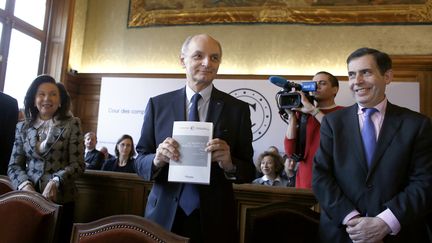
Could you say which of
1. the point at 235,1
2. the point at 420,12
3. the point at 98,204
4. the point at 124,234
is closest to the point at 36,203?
the point at 124,234

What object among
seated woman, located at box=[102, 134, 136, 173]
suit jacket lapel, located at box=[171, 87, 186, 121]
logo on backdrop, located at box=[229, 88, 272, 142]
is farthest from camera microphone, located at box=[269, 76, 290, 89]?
logo on backdrop, located at box=[229, 88, 272, 142]

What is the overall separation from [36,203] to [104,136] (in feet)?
17.7

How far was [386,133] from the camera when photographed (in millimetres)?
1700

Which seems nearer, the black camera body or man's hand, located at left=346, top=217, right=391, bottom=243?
man's hand, located at left=346, top=217, right=391, bottom=243

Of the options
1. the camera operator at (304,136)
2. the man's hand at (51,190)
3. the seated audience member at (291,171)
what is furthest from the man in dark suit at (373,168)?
the seated audience member at (291,171)

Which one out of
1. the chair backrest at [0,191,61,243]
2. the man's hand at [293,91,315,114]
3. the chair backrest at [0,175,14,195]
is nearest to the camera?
the chair backrest at [0,191,61,243]

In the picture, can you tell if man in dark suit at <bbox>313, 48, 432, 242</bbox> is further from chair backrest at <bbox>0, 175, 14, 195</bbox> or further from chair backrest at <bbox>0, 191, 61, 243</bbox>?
chair backrest at <bbox>0, 175, 14, 195</bbox>

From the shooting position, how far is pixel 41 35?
7035mm

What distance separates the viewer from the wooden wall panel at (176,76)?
236 inches

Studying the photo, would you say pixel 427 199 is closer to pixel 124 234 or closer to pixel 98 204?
pixel 124 234

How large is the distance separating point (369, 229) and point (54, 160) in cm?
197

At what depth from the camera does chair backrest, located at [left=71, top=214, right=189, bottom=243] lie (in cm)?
135

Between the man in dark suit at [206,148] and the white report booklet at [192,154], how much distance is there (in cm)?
3

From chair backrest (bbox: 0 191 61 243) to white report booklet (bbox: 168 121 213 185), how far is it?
0.55 metres
